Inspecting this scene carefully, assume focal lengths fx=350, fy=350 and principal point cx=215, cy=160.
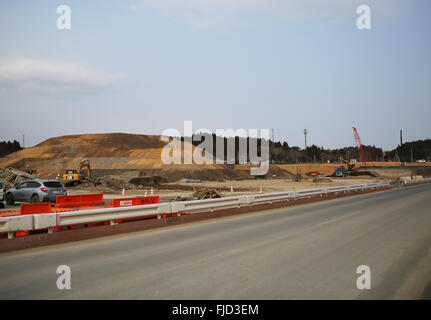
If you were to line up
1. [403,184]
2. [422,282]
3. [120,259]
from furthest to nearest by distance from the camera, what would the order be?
[403,184], [120,259], [422,282]

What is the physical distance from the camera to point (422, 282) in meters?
5.69

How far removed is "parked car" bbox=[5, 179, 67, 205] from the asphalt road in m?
12.5

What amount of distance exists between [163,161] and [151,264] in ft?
223

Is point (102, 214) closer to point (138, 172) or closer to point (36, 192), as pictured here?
point (36, 192)

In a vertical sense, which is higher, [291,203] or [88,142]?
[88,142]

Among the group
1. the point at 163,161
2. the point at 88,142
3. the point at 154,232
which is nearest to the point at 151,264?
the point at 154,232

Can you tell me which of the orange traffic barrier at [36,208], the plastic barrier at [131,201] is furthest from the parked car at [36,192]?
the orange traffic barrier at [36,208]

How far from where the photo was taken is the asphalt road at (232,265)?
511cm

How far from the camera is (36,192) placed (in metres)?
20.8

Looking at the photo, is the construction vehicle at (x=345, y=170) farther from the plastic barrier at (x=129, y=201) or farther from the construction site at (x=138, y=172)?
the plastic barrier at (x=129, y=201)

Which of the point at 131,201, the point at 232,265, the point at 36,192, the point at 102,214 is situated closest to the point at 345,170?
the point at 36,192

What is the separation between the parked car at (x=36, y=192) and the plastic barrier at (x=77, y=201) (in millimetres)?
7112
